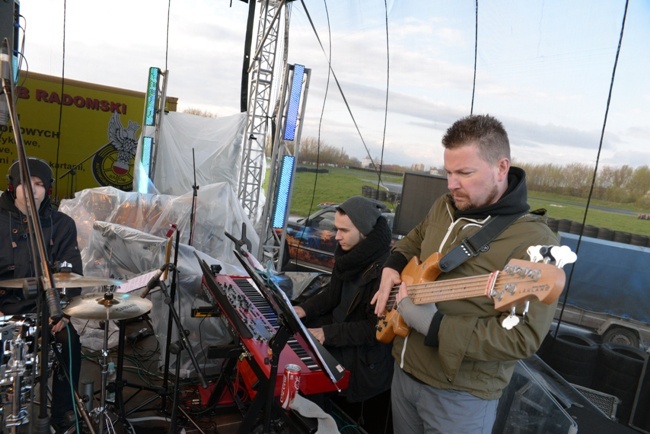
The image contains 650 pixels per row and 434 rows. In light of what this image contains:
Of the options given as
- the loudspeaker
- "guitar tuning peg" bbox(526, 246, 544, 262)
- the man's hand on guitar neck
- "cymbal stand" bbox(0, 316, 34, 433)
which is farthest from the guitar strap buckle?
the loudspeaker

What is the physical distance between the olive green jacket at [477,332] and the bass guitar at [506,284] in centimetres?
8

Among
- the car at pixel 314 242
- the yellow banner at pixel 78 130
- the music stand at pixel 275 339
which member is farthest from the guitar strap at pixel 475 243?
the yellow banner at pixel 78 130

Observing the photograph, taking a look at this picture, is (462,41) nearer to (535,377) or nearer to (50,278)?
(535,377)

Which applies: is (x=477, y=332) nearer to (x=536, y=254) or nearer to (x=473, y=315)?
(x=473, y=315)

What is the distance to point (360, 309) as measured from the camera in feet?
9.90

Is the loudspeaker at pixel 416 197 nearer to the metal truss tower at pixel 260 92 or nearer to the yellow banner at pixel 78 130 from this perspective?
the metal truss tower at pixel 260 92

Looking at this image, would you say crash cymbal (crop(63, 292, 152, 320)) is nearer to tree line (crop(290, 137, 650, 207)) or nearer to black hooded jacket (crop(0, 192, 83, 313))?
black hooded jacket (crop(0, 192, 83, 313))

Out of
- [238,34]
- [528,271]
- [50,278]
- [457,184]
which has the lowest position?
[50,278]

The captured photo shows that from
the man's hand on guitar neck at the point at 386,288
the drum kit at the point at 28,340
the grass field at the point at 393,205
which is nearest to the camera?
the drum kit at the point at 28,340

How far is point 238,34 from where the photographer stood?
37.1 ft

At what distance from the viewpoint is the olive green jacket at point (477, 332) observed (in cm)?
160

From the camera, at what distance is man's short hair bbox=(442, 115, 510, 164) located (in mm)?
1760

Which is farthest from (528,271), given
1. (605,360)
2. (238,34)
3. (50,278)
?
(238,34)

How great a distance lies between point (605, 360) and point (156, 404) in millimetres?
3854
